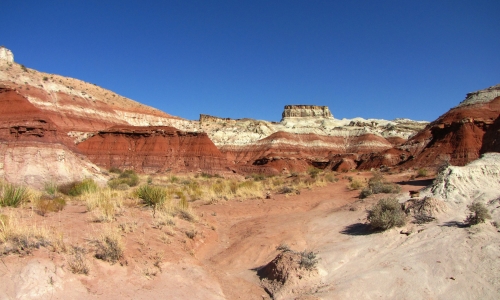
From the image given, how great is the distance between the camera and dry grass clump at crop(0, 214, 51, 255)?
561cm

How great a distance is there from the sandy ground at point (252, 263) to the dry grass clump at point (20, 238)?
181 millimetres

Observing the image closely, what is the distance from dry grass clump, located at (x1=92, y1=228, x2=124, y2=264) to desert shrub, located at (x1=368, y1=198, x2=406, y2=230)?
606 cm

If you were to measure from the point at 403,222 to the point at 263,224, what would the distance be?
5.09 m

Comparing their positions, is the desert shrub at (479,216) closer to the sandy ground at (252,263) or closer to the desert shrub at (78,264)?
the sandy ground at (252,263)

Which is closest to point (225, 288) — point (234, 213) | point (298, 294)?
point (298, 294)

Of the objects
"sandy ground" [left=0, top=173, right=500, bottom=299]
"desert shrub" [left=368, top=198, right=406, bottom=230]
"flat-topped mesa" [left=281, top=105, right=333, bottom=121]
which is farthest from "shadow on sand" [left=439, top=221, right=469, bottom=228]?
"flat-topped mesa" [left=281, top=105, right=333, bottom=121]

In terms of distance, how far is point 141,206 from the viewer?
1173 cm

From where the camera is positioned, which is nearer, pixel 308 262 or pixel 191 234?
pixel 308 262

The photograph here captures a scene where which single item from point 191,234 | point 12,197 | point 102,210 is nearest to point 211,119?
point 12,197

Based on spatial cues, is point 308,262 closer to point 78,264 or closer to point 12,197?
point 78,264

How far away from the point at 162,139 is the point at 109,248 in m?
43.2

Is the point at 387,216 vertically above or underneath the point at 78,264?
above

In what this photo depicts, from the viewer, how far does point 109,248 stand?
6.42 meters

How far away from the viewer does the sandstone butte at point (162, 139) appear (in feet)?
75.8
